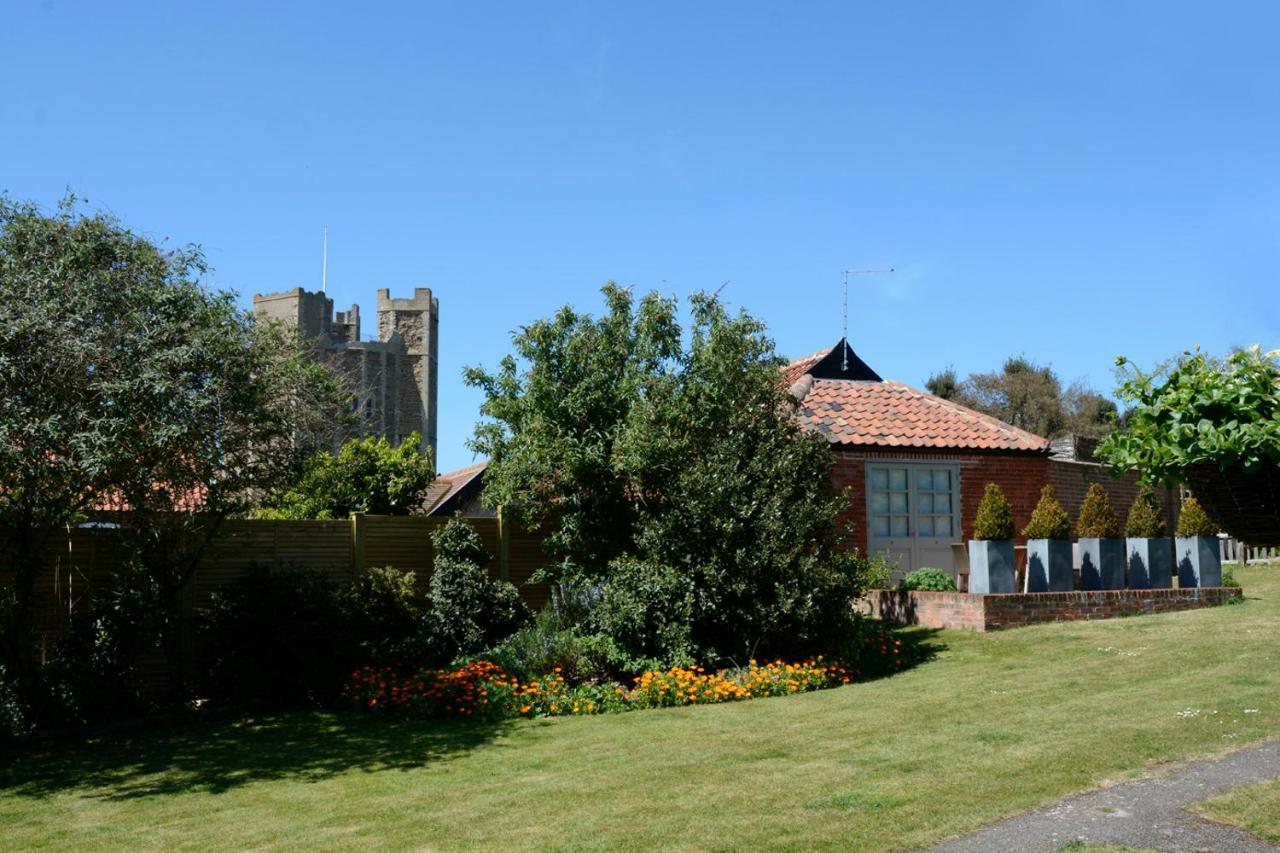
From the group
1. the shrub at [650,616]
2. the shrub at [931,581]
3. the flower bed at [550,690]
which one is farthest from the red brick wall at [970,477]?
the flower bed at [550,690]

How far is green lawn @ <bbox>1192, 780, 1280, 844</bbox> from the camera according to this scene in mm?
6477

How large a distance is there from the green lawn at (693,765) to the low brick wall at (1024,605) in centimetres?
196

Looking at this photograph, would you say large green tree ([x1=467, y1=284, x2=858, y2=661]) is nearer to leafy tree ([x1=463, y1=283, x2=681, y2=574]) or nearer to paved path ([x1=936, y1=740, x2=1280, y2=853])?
leafy tree ([x1=463, y1=283, x2=681, y2=574])

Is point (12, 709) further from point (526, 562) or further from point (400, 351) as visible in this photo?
point (400, 351)

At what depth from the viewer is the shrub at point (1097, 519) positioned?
16781 millimetres

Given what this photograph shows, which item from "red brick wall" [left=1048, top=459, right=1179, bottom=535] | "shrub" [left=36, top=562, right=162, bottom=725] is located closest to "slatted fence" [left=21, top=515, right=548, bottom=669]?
"shrub" [left=36, top=562, right=162, bottom=725]

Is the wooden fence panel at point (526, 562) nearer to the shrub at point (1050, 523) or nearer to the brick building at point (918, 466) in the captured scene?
the brick building at point (918, 466)

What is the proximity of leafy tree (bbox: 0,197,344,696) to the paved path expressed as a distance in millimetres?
8247

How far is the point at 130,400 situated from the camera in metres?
10.6

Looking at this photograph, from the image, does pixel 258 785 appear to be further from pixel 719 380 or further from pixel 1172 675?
pixel 1172 675

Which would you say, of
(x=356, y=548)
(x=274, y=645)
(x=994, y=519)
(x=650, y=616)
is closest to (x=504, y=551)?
(x=356, y=548)

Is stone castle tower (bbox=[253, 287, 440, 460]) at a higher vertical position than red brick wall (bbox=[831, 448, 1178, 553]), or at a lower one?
higher

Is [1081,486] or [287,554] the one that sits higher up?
[1081,486]

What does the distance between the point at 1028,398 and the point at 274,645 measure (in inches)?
1699
